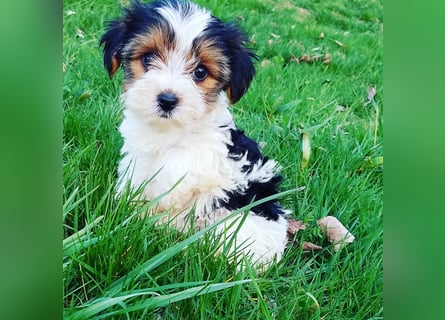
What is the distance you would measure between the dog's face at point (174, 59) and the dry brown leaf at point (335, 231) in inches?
15.8

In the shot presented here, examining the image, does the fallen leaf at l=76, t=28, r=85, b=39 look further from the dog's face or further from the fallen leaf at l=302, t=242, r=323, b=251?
the fallen leaf at l=302, t=242, r=323, b=251

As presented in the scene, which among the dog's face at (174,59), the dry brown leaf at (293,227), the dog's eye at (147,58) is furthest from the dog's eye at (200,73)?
the dry brown leaf at (293,227)

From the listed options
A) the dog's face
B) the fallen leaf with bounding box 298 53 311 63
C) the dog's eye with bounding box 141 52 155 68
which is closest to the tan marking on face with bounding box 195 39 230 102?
the dog's face

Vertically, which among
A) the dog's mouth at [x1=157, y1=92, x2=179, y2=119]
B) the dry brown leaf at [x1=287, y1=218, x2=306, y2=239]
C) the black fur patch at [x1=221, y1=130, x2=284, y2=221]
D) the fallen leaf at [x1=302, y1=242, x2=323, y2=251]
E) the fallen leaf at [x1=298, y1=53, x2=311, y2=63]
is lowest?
the fallen leaf at [x1=302, y1=242, x2=323, y2=251]

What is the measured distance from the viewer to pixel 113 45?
161 centimetres

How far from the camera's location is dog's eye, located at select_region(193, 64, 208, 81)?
157cm

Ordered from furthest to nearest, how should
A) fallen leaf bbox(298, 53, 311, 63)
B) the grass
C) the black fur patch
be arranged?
fallen leaf bbox(298, 53, 311, 63) < the black fur patch < the grass

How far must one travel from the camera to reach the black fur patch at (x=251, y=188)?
164 centimetres

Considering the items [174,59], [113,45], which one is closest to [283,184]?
[174,59]

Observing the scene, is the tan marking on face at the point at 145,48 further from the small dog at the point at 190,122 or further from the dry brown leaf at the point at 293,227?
the dry brown leaf at the point at 293,227

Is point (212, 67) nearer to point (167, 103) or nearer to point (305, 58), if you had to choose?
point (167, 103)

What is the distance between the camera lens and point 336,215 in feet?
5.59
